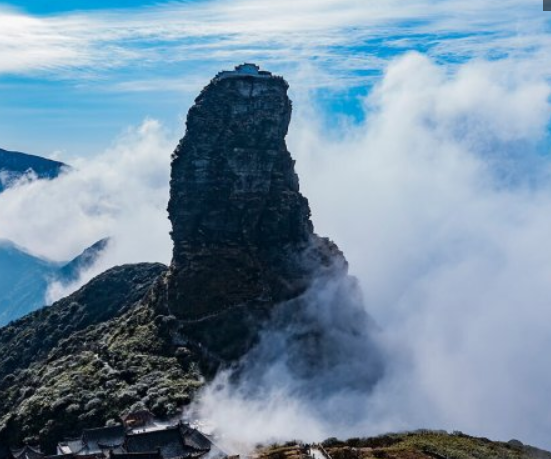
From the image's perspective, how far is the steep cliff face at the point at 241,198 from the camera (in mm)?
175625

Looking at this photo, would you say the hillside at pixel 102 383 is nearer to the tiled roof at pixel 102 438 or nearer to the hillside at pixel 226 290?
the hillside at pixel 226 290

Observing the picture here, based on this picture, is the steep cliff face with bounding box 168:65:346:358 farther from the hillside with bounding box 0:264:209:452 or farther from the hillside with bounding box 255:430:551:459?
the hillside with bounding box 255:430:551:459

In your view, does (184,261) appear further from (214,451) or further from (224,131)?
(214,451)

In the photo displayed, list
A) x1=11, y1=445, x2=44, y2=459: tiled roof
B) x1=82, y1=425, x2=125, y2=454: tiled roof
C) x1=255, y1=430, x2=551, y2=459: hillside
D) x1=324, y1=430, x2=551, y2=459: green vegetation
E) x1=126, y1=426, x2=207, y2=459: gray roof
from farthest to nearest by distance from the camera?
x1=11, y1=445, x2=44, y2=459: tiled roof < x1=82, y1=425, x2=125, y2=454: tiled roof < x1=126, y1=426, x2=207, y2=459: gray roof < x1=255, y1=430, x2=551, y2=459: hillside < x1=324, y1=430, x2=551, y2=459: green vegetation

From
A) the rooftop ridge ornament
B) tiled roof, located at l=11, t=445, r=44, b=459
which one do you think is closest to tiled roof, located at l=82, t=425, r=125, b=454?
tiled roof, located at l=11, t=445, r=44, b=459

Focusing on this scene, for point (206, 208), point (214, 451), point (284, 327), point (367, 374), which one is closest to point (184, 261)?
point (206, 208)

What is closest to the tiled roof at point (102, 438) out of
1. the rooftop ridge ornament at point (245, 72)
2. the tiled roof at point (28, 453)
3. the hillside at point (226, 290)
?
the tiled roof at point (28, 453)

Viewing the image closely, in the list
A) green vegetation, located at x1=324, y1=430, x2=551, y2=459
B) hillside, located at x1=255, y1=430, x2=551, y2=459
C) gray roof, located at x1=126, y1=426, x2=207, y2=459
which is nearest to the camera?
green vegetation, located at x1=324, y1=430, x2=551, y2=459

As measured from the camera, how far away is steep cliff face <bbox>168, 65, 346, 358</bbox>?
576ft

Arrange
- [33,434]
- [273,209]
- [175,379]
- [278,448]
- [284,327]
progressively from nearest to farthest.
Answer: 1. [278,448]
2. [33,434]
3. [175,379]
4. [284,327]
5. [273,209]

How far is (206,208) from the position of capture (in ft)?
595

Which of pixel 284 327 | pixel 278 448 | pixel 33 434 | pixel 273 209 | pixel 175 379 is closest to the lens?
pixel 278 448

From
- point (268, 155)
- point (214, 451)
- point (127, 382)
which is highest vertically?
point (268, 155)

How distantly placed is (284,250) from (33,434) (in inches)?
2546
